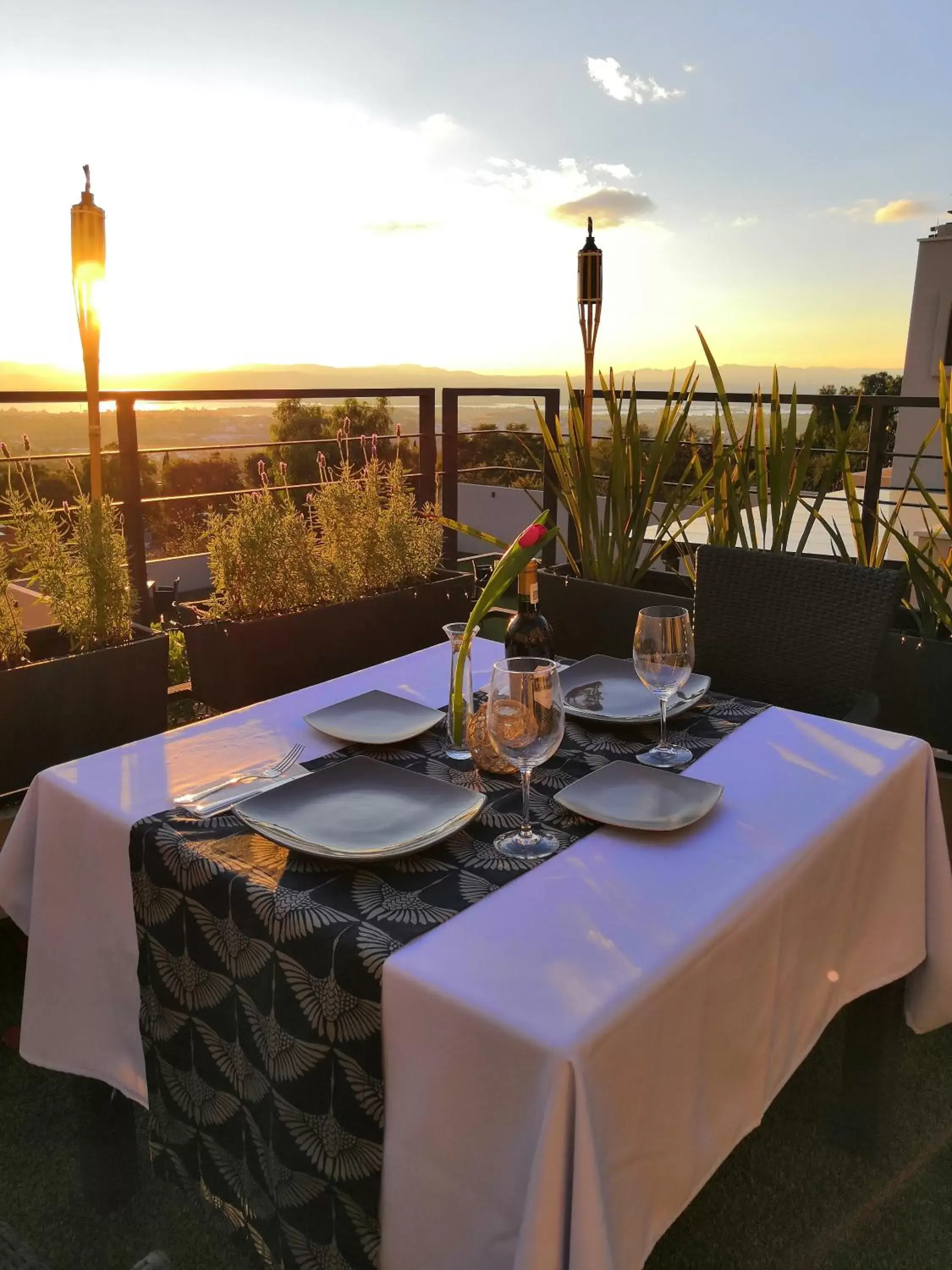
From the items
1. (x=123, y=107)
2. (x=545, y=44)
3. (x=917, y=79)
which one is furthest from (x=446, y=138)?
(x=917, y=79)

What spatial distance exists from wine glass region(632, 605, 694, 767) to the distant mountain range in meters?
1.74

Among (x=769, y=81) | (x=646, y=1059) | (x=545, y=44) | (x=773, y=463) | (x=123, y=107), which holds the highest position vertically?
(x=769, y=81)

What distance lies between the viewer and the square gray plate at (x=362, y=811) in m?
1.11

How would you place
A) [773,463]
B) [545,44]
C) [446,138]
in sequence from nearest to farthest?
[773,463] < [545,44] < [446,138]

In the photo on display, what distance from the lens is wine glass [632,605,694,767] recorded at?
138 cm

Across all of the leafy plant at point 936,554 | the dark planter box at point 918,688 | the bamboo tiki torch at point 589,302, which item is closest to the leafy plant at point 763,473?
the leafy plant at point 936,554

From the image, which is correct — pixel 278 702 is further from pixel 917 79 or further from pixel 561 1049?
pixel 917 79

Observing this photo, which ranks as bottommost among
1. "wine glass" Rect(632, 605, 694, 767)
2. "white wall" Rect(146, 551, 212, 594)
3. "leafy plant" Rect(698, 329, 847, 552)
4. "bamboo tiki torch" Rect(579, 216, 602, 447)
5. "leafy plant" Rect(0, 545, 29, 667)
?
"white wall" Rect(146, 551, 212, 594)

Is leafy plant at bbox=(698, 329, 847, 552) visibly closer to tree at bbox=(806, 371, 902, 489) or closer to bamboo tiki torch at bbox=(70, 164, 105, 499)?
tree at bbox=(806, 371, 902, 489)

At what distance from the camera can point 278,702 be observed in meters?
1.67

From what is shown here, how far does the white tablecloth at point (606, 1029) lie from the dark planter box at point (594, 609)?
5.98 feet

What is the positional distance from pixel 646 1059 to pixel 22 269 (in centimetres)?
563

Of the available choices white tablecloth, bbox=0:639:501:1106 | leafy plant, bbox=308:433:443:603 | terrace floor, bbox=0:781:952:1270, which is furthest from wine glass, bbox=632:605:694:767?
leafy plant, bbox=308:433:443:603

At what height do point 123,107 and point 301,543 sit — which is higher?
point 123,107
